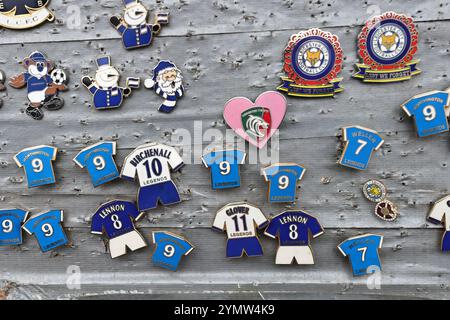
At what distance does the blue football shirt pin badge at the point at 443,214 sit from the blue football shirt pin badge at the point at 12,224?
1.45 meters

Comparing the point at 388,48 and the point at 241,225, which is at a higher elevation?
the point at 388,48

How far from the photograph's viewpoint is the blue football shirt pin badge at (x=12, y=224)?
134cm

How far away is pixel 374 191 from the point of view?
125 cm

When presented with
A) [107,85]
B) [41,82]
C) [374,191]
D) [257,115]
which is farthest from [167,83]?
[374,191]

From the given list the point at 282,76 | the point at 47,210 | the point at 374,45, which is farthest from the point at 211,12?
the point at 47,210

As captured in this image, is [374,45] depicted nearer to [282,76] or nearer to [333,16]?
[333,16]

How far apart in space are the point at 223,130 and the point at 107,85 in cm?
44

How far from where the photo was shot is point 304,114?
1257 mm

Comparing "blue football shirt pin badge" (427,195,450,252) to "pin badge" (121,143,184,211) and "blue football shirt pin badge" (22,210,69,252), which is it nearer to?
"pin badge" (121,143,184,211)

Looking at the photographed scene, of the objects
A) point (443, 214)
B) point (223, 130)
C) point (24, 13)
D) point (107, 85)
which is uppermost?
point (24, 13)

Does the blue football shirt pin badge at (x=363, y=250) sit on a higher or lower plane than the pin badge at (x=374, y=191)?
lower

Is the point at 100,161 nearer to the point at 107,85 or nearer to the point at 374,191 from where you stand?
the point at 107,85

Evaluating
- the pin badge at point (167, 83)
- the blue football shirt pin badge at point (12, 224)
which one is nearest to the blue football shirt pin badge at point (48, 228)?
the blue football shirt pin badge at point (12, 224)

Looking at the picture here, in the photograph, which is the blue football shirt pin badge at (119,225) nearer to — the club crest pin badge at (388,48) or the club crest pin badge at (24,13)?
the club crest pin badge at (24,13)
